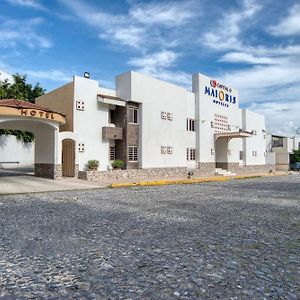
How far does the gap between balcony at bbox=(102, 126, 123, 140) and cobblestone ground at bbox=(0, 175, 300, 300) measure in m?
14.7

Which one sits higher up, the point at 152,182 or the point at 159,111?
the point at 159,111

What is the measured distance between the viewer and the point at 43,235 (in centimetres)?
685

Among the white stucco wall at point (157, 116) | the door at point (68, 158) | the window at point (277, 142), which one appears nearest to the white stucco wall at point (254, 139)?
the window at point (277, 142)

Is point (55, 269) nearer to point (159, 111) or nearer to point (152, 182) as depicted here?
point (152, 182)

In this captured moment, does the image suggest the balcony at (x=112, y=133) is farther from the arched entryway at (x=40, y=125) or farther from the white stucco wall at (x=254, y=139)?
the white stucco wall at (x=254, y=139)

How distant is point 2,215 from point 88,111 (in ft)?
50.4

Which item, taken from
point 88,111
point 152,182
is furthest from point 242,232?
point 88,111

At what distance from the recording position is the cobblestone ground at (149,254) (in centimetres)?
407

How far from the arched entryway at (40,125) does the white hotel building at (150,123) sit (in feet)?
4.37

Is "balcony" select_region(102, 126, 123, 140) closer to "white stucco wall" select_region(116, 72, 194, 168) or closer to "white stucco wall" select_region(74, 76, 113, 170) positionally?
"white stucco wall" select_region(74, 76, 113, 170)

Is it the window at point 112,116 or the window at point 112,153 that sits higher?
the window at point 112,116

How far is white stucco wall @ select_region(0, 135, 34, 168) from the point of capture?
3781 cm

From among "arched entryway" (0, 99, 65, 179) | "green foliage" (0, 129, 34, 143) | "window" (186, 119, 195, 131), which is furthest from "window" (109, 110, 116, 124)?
"green foliage" (0, 129, 34, 143)

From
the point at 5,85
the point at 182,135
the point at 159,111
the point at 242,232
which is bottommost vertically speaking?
the point at 242,232
